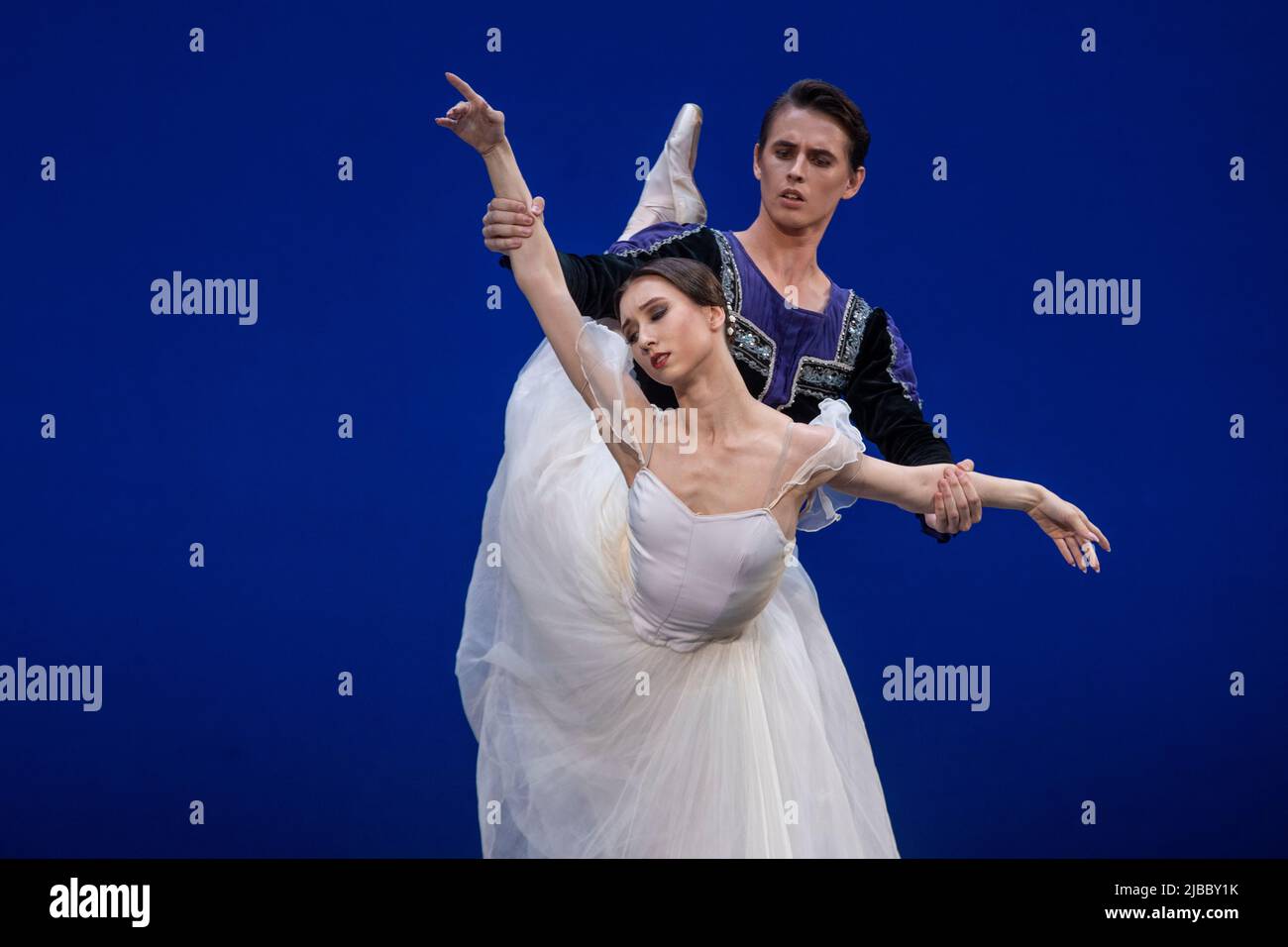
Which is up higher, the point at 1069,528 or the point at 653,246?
the point at 653,246

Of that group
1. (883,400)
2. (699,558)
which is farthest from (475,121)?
(883,400)

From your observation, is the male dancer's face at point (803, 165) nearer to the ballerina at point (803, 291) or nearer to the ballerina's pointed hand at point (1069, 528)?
the ballerina at point (803, 291)

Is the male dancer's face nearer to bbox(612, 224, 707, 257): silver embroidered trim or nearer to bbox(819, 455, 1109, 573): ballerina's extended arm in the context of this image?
bbox(612, 224, 707, 257): silver embroidered trim

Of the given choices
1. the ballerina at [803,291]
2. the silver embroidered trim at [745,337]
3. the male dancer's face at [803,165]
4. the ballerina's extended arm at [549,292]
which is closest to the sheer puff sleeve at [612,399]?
the ballerina's extended arm at [549,292]

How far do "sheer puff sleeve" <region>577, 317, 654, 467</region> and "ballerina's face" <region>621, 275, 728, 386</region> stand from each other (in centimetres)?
5

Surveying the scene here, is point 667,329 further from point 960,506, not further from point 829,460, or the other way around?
point 960,506

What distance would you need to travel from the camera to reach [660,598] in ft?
7.82

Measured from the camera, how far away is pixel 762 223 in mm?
2648

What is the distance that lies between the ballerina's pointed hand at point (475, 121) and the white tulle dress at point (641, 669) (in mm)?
331

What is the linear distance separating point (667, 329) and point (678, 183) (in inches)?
24.8

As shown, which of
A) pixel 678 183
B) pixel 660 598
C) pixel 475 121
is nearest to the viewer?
pixel 475 121

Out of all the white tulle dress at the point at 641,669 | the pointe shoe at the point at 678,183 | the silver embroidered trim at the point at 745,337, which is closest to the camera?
the white tulle dress at the point at 641,669

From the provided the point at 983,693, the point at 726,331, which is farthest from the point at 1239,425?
the point at 726,331

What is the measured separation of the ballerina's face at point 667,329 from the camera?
7.60 ft
